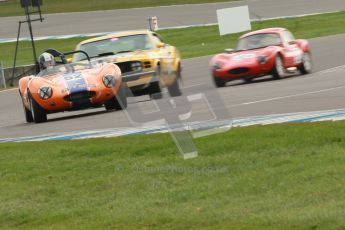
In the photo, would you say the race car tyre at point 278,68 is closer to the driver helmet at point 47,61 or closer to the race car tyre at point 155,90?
the race car tyre at point 155,90

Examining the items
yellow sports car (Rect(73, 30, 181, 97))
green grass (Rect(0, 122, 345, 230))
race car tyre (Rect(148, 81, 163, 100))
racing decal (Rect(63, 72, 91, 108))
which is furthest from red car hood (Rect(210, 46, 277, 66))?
Result: green grass (Rect(0, 122, 345, 230))

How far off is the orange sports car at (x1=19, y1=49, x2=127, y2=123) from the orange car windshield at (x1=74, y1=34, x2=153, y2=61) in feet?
7.05

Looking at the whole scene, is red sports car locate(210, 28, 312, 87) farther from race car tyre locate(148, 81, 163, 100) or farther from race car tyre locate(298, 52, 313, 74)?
race car tyre locate(148, 81, 163, 100)

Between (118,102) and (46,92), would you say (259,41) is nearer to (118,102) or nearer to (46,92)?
(118,102)

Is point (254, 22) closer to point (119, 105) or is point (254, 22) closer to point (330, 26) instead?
point (330, 26)

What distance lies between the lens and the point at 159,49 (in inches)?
789

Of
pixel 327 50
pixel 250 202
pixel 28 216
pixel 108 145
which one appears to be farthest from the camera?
pixel 327 50

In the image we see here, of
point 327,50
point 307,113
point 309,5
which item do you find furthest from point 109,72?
point 309,5

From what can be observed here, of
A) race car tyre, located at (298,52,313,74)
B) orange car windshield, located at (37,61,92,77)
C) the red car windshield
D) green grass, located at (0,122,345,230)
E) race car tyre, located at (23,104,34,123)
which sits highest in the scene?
green grass, located at (0,122,345,230)

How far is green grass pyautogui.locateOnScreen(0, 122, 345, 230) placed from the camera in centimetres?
735

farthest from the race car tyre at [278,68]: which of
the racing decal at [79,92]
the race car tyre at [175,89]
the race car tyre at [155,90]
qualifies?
the racing decal at [79,92]

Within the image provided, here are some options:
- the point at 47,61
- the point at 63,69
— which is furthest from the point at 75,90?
the point at 47,61

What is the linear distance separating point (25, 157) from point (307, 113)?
11.6ft

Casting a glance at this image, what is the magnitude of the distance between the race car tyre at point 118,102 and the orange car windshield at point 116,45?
2141 millimetres
